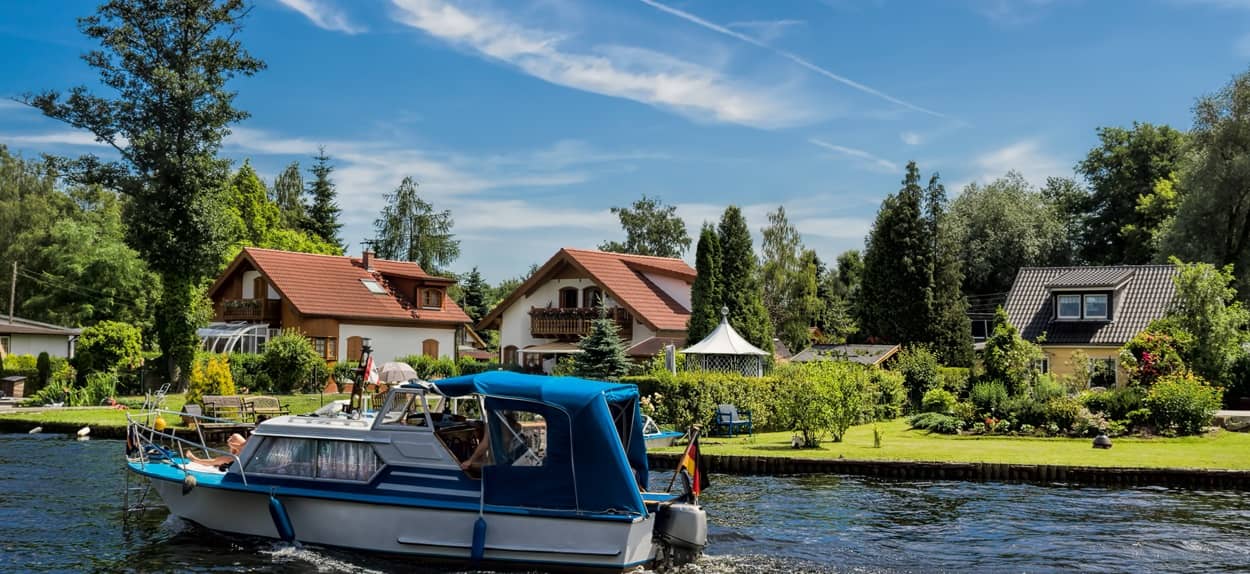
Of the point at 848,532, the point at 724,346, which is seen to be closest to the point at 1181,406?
the point at 724,346

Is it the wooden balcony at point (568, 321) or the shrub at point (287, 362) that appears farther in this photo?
the wooden balcony at point (568, 321)

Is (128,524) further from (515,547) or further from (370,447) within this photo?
(515,547)

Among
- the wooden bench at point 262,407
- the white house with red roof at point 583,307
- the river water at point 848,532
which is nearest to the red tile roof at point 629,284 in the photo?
the white house with red roof at point 583,307

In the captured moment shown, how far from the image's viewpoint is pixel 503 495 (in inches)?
593

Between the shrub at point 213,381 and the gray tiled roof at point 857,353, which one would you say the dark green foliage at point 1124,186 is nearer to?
the gray tiled roof at point 857,353

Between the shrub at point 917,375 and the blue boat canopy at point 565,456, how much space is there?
2755 centimetres

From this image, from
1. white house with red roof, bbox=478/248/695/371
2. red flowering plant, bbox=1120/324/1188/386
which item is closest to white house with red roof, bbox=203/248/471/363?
white house with red roof, bbox=478/248/695/371

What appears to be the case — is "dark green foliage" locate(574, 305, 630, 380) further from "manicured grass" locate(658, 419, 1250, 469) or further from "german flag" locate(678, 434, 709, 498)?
"german flag" locate(678, 434, 709, 498)

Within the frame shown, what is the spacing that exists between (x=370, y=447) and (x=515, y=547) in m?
2.88

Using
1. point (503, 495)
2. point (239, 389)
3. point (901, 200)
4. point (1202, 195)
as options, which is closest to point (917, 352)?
point (901, 200)

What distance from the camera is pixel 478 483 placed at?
602 inches

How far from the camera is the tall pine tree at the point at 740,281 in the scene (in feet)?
155

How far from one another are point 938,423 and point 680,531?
19.4 metres

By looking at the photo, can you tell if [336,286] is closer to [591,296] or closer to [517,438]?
[591,296]
